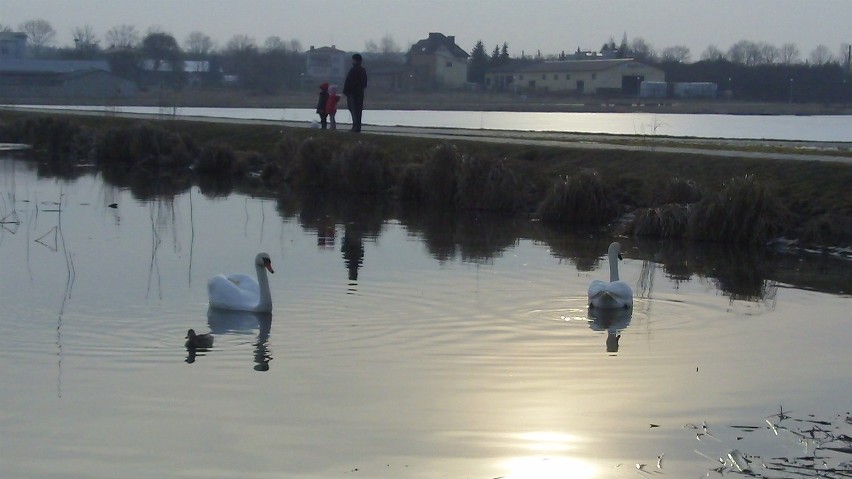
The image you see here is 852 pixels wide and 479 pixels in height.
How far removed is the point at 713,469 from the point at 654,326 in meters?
5.49

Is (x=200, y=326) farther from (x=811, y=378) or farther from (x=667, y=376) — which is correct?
(x=811, y=378)

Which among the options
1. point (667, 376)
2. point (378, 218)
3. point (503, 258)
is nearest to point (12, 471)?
point (667, 376)

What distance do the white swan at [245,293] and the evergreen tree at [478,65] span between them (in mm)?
133137

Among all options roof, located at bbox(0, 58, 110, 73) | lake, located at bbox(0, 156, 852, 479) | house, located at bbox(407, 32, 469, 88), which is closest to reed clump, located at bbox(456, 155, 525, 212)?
lake, located at bbox(0, 156, 852, 479)

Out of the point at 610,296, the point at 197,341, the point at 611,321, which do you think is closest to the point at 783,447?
the point at 611,321

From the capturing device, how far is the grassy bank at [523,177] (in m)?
21.7

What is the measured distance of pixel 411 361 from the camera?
11.8 metres

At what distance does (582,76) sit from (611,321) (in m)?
116

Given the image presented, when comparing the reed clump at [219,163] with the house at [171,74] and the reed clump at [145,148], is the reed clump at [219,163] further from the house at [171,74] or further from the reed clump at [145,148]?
the house at [171,74]

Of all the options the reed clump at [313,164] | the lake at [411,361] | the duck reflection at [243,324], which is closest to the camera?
the lake at [411,361]

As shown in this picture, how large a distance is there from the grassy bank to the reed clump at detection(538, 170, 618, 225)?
2 cm

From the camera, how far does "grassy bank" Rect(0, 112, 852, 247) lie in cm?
2170

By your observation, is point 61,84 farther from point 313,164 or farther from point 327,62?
point 313,164

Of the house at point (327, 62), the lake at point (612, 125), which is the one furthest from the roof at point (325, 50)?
the lake at point (612, 125)
